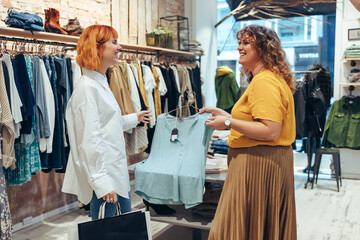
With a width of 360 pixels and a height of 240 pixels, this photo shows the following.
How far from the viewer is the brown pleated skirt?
6.55ft

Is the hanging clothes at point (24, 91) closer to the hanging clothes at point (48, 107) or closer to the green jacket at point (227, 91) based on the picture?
the hanging clothes at point (48, 107)

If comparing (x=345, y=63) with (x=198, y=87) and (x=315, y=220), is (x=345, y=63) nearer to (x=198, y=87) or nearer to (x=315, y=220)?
(x=198, y=87)

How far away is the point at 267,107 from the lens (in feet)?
6.14

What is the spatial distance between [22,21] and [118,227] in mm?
2228

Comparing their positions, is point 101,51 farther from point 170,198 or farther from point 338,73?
point 338,73

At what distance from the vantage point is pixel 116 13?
538 centimetres

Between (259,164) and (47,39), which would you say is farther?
(47,39)

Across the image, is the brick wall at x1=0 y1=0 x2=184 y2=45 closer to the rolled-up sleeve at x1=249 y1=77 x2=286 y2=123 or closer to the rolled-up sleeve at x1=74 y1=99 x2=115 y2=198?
the rolled-up sleeve at x1=74 y1=99 x2=115 y2=198

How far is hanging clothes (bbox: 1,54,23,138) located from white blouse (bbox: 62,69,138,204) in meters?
1.22

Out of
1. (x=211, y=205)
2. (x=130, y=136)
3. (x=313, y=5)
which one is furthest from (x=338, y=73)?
(x=211, y=205)

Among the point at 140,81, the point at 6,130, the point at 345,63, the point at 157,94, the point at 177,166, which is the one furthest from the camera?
the point at 345,63

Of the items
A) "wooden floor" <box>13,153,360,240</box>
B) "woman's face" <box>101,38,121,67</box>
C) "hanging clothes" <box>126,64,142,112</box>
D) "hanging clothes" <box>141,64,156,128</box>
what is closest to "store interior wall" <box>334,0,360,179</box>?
"wooden floor" <box>13,153,360,240</box>

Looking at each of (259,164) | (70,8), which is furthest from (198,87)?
(259,164)

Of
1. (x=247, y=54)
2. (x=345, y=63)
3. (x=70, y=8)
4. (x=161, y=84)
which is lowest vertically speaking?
(x=161, y=84)
